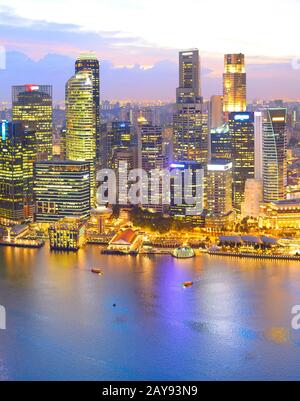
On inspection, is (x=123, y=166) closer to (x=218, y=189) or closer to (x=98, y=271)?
(x=218, y=189)

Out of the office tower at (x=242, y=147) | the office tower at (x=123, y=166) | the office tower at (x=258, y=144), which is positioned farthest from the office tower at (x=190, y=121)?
the office tower at (x=258, y=144)

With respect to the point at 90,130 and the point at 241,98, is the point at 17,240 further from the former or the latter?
the point at 241,98

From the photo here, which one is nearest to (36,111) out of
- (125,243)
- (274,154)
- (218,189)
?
(218,189)

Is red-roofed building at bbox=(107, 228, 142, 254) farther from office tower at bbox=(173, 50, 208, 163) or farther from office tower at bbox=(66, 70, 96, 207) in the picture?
office tower at bbox=(173, 50, 208, 163)

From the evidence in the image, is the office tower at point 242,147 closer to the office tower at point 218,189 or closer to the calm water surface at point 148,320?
the office tower at point 218,189
